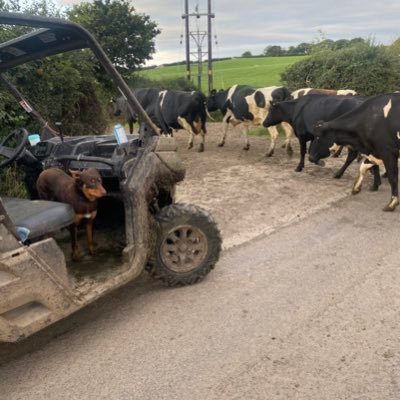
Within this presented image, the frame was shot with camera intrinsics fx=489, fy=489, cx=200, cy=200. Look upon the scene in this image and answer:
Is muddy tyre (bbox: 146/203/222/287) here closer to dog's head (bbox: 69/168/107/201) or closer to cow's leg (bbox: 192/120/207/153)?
dog's head (bbox: 69/168/107/201)

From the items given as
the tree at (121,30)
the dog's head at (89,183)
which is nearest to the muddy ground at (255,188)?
the dog's head at (89,183)

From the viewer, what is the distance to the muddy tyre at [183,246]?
4312mm

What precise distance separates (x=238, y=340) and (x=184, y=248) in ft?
3.61

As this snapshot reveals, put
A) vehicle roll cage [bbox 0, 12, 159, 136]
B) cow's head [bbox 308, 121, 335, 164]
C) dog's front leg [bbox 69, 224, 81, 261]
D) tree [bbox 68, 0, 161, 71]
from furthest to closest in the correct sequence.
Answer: tree [bbox 68, 0, 161, 71]
cow's head [bbox 308, 121, 335, 164]
dog's front leg [bbox 69, 224, 81, 261]
vehicle roll cage [bbox 0, 12, 159, 136]

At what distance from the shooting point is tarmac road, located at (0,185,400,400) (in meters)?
3.12

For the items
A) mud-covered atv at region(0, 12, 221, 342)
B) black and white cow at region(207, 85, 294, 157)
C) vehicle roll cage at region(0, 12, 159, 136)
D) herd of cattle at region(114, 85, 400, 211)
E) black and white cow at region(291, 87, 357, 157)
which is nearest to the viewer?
mud-covered atv at region(0, 12, 221, 342)

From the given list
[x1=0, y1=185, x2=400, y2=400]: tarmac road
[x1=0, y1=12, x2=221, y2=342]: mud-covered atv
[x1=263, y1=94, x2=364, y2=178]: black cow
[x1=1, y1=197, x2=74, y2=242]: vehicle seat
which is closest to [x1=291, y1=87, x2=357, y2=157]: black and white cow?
[x1=263, y1=94, x2=364, y2=178]: black cow

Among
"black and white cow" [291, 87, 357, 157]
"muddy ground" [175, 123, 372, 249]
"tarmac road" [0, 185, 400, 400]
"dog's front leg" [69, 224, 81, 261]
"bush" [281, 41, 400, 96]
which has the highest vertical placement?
"bush" [281, 41, 400, 96]

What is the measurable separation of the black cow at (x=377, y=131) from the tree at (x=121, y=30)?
47.9ft

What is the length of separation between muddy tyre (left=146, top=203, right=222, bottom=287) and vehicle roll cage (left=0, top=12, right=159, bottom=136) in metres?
0.76

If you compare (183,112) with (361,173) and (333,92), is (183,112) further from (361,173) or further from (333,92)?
(361,173)

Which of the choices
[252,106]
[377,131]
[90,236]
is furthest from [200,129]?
[90,236]

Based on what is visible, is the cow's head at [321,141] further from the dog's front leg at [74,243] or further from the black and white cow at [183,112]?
the dog's front leg at [74,243]

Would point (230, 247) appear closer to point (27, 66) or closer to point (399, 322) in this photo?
point (399, 322)
